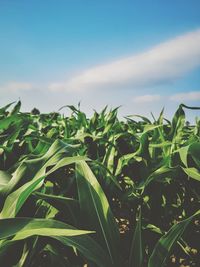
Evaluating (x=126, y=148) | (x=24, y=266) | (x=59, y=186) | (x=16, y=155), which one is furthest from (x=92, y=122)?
(x=24, y=266)

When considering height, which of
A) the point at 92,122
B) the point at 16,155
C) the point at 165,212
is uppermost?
the point at 92,122

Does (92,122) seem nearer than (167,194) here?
No

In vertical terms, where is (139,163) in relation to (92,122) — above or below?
below

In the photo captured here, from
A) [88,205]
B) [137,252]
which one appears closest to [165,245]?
[137,252]

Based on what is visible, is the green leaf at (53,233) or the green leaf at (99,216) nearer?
the green leaf at (53,233)

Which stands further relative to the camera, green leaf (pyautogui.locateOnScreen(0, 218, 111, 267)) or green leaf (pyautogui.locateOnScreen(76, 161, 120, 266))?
green leaf (pyautogui.locateOnScreen(76, 161, 120, 266))

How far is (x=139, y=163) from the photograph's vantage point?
4.33ft

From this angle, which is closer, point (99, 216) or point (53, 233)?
point (53, 233)

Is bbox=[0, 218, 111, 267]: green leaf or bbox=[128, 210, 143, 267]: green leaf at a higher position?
bbox=[0, 218, 111, 267]: green leaf

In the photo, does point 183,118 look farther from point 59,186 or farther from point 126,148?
point 59,186

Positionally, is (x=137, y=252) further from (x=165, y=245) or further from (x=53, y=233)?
(x=53, y=233)

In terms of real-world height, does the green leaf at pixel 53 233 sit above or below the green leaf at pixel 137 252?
above

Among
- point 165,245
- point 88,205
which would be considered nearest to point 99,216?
point 88,205

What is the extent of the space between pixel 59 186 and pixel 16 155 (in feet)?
1.20
